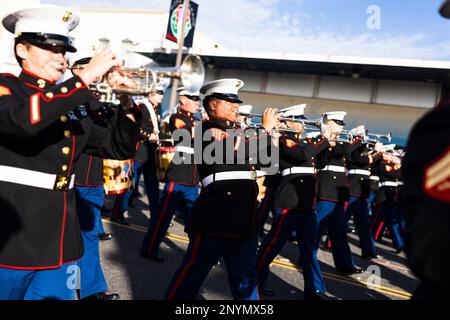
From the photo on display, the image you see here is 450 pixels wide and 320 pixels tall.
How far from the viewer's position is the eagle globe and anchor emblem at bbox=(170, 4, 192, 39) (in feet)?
52.3

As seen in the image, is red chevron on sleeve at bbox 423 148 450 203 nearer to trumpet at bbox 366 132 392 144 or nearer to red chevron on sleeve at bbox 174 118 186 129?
red chevron on sleeve at bbox 174 118 186 129

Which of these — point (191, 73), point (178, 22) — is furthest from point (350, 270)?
point (178, 22)

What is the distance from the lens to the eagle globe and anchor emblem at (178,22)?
1595 cm

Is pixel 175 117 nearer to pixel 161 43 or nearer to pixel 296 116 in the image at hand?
pixel 296 116

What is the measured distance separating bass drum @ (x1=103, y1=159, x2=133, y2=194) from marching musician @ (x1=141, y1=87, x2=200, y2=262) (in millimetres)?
683

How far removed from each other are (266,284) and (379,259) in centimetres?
277

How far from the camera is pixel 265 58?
51.3ft

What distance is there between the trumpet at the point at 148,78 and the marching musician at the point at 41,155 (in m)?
0.05

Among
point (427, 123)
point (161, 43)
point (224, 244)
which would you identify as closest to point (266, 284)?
point (224, 244)

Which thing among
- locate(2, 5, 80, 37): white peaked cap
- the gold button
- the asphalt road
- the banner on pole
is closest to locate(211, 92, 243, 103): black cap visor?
locate(2, 5, 80, 37): white peaked cap

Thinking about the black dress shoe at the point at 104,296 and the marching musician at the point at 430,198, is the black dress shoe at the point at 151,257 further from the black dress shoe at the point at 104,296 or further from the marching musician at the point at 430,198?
the marching musician at the point at 430,198

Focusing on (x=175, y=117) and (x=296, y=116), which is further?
(x=175, y=117)

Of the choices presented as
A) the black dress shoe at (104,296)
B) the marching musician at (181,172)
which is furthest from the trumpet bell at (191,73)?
the marching musician at (181,172)
